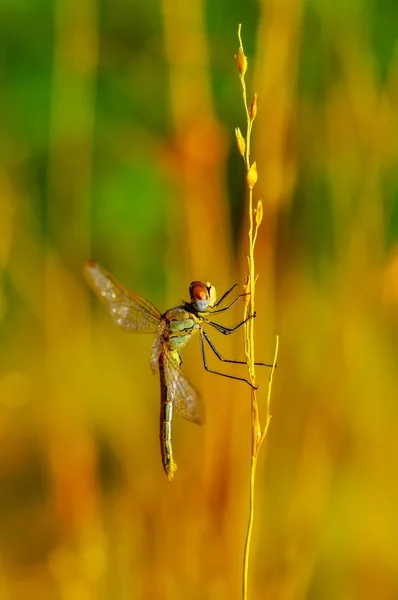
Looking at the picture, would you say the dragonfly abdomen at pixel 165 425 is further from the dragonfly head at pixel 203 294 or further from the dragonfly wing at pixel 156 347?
the dragonfly head at pixel 203 294

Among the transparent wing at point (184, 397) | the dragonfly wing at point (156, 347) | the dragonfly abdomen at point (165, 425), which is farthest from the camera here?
the dragonfly wing at point (156, 347)

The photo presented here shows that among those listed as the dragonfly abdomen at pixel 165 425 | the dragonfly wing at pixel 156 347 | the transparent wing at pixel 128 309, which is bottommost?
the dragonfly abdomen at pixel 165 425

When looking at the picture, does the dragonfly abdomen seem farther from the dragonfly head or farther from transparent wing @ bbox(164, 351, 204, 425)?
the dragonfly head

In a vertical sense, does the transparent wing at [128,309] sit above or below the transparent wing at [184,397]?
above

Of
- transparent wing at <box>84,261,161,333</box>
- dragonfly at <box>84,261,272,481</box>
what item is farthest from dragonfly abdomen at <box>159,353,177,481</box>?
transparent wing at <box>84,261,161,333</box>

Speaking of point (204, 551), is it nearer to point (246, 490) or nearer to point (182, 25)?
point (246, 490)

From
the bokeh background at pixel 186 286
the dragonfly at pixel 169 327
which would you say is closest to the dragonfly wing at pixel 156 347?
the dragonfly at pixel 169 327

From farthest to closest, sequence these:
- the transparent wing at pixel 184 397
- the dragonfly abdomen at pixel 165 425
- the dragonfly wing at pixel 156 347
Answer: the dragonfly wing at pixel 156 347 → the dragonfly abdomen at pixel 165 425 → the transparent wing at pixel 184 397
